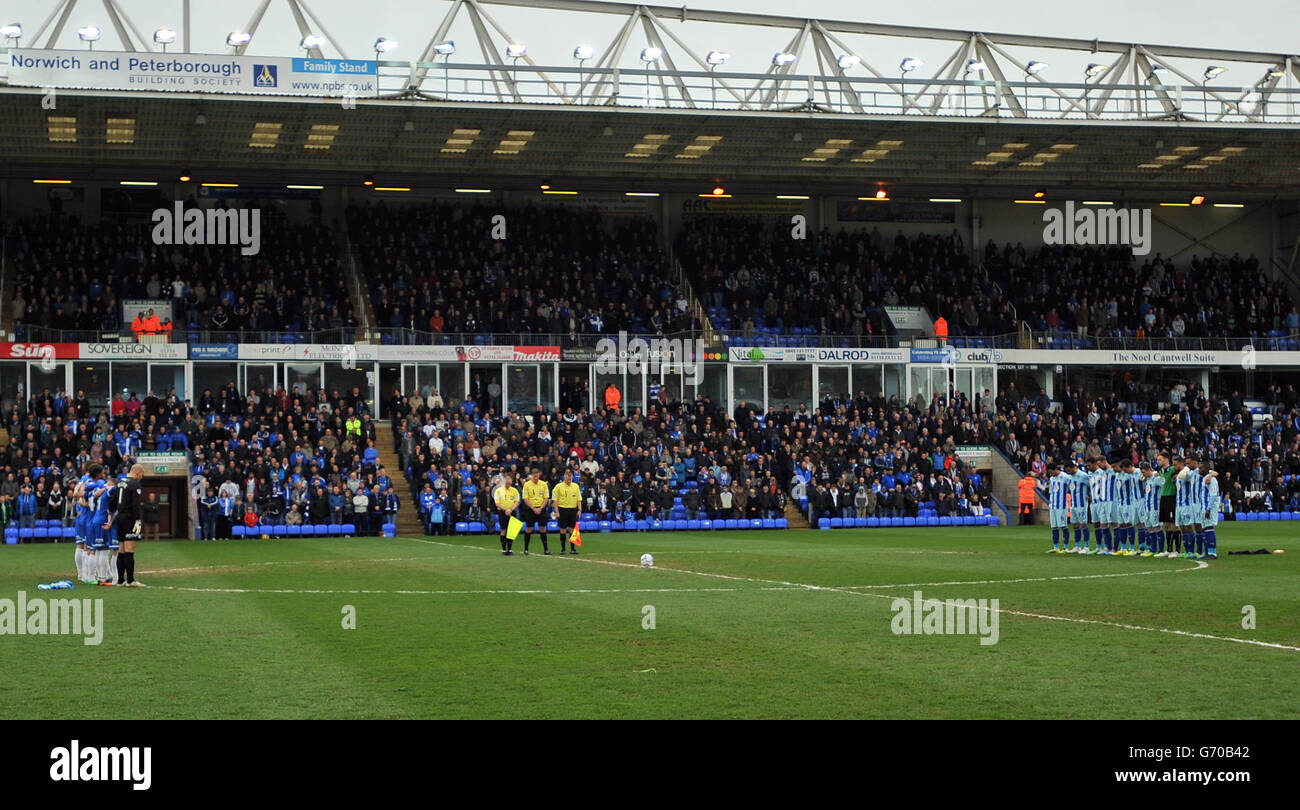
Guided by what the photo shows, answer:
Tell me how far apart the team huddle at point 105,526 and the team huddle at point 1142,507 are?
1709cm

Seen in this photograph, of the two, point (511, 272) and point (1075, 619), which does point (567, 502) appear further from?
point (511, 272)

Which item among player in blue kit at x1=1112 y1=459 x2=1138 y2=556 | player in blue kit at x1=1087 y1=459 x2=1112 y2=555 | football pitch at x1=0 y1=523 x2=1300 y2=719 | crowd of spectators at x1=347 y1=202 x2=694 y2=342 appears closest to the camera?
football pitch at x1=0 y1=523 x2=1300 y2=719

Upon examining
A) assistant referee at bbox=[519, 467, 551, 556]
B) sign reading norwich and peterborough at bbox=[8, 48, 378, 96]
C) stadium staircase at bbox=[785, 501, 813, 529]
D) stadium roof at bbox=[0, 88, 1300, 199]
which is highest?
sign reading norwich and peterborough at bbox=[8, 48, 378, 96]

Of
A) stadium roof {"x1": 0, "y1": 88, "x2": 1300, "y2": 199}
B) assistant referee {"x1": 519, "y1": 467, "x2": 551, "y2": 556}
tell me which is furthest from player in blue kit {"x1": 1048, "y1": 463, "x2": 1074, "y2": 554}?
stadium roof {"x1": 0, "y1": 88, "x2": 1300, "y2": 199}

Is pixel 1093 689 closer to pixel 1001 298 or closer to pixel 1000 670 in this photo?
pixel 1000 670

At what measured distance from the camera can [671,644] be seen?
13.9 m

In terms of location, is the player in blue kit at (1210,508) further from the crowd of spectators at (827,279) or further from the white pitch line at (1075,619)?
the crowd of spectators at (827,279)

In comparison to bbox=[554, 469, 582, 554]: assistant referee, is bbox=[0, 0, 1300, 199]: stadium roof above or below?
above

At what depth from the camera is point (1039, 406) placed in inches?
2128

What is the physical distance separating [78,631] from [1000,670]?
9.45m

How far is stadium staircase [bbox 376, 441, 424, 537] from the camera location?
4292 cm

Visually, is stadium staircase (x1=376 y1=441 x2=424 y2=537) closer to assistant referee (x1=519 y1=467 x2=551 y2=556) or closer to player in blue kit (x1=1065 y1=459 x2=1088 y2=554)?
assistant referee (x1=519 y1=467 x2=551 y2=556)

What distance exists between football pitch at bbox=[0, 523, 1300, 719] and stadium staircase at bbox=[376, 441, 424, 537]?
17136 mm

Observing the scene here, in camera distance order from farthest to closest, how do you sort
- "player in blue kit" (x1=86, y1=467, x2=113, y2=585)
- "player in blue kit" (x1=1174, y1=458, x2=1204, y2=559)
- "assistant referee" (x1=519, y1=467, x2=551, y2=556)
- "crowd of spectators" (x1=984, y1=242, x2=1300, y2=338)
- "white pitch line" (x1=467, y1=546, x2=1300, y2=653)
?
"crowd of spectators" (x1=984, y1=242, x2=1300, y2=338) → "assistant referee" (x1=519, y1=467, x2=551, y2=556) → "player in blue kit" (x1=1174, y1=458, x2=1204, y2=559) → "player in blue kit" (x1=86, y1=467, x2=113, y2=585) → "white pitch line" (x1=467, y1=546, x2=1300, y2=653)
